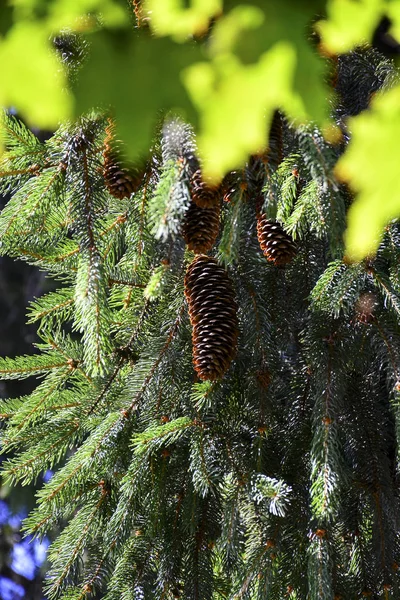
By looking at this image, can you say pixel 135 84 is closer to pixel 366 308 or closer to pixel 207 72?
pixel 207 72

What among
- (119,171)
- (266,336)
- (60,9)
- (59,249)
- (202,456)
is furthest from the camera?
(59,249)

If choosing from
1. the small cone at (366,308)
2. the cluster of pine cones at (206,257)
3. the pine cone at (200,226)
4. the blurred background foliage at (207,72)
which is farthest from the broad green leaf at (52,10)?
the small cone at (366,308)

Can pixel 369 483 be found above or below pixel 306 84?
above

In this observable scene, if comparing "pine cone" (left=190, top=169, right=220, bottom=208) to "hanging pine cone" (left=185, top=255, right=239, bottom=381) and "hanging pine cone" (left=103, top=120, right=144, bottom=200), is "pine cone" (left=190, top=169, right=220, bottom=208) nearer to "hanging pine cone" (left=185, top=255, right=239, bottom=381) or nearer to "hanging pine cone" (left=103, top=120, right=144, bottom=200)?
"hanging pine cone" (left=103, top=120, right=144, bottom=200)

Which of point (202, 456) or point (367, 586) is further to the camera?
point (367, 586)

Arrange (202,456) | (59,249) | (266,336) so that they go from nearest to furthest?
1. (202,456)
2. (266,336)
3. (59,249)

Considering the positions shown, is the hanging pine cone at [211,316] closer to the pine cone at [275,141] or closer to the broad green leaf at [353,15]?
the pine cone at [275,141]

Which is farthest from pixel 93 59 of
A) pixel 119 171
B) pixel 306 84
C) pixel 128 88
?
pixel 119 171

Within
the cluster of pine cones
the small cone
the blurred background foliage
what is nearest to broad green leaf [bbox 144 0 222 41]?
the blurred background foliage

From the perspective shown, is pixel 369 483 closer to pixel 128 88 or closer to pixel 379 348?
pixel 379 348
